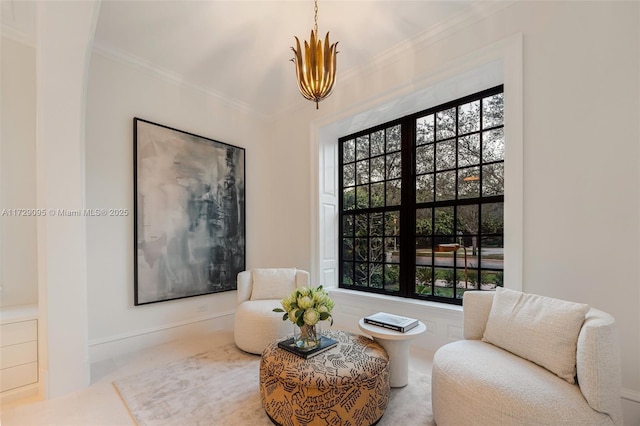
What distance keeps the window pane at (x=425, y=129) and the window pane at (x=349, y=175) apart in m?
1.00

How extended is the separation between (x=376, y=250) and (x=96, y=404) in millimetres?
3033

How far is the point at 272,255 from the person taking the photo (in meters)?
4.54

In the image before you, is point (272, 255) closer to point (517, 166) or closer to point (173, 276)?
point (173, 276)

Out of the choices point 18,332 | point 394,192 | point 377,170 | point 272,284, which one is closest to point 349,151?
point 377,170

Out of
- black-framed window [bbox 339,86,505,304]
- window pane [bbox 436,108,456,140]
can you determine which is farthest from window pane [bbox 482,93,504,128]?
window pane [bbox 436,108,456,140]

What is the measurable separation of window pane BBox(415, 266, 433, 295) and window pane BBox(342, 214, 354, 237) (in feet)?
3.67

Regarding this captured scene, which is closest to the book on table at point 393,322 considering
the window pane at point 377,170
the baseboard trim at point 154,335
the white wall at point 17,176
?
the window pane at point 377,170

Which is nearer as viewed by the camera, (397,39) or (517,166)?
(517,166)

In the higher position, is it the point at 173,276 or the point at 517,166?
the point at 517,166

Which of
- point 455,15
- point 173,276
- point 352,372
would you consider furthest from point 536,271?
point 173,276

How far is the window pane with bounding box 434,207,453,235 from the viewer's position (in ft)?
10.4

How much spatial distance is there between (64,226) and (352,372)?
2396 millimetres

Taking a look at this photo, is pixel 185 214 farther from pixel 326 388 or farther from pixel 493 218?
pixel 493 218

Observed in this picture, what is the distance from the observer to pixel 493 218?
2.86m
